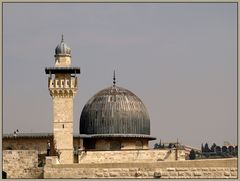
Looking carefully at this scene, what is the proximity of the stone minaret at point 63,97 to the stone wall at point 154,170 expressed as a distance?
4.83 meters

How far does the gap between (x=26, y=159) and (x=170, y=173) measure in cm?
537

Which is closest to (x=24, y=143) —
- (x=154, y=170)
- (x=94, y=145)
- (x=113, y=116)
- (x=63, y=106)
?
(x=63, y=106)

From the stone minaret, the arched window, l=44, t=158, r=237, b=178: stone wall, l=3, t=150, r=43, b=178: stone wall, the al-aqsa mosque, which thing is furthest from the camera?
the arched window

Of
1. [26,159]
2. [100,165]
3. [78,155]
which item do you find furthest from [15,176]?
[78,155]

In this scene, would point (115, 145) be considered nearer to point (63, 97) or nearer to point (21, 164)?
point (63, 97)

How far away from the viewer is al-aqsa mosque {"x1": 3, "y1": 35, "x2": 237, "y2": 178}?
22.1 m

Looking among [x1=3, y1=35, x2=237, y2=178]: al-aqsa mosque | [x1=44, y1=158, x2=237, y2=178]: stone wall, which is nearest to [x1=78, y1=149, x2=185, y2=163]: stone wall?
[x1=3, y1=35, x2=237, y2=178]: al-aqsa mosque

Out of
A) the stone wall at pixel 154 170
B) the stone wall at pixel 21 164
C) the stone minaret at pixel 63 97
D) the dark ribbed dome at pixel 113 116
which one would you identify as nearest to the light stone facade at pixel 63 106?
the stone minaret at pixel 63 97

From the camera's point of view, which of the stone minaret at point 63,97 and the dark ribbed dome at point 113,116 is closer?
the stone minaret at point 63,97

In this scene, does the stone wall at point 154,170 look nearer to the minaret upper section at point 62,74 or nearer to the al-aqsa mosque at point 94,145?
the al-aqsa mosque at point 94,145

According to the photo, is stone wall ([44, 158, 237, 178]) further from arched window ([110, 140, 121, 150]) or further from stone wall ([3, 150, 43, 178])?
arched window ([110, 140, 121, 150])

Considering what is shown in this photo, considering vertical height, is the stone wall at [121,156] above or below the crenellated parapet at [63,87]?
below

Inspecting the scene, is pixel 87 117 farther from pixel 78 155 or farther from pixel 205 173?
pixel 205 173

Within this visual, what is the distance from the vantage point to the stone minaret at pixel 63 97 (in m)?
28.5
